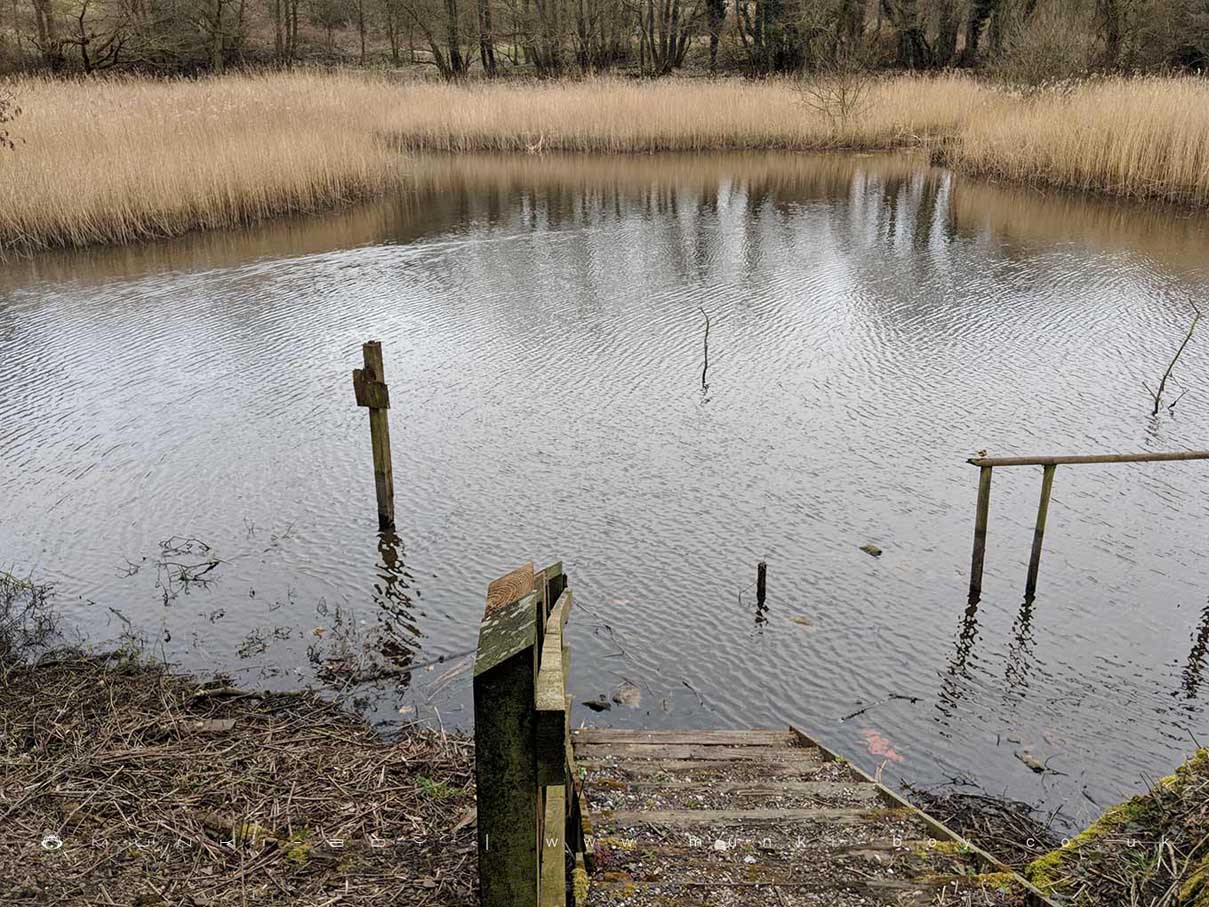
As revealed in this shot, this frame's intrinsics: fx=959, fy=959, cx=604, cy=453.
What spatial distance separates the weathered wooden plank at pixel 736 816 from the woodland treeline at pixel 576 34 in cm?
2430

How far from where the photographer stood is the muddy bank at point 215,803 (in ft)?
8.84

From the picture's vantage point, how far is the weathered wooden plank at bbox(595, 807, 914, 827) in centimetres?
305

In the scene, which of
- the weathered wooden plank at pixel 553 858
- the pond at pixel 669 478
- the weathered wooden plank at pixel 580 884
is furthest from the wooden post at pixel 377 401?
the weathered wooden plank at pixel 553 858

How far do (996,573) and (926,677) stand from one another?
118 centimetres

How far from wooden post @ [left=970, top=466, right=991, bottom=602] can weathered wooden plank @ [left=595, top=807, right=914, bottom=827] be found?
2.44m

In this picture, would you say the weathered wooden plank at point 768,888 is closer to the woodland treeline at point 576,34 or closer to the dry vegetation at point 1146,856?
the dry vegetation at point 1146,856

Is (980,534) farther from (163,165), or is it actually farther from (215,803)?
(163,165)

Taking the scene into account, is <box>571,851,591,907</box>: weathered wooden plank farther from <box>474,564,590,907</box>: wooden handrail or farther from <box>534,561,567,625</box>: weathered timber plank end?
<box>534,561,567,625</box>: weathered timber plank end

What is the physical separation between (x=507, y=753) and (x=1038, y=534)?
13.9 feet

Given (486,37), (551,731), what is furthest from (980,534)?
(486,37)

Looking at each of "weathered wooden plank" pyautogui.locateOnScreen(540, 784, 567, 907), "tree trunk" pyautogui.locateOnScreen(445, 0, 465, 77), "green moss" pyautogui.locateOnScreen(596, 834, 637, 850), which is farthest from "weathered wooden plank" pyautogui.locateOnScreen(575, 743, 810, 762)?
"tree trunk" pyautogui.locateOnScreen(445, 0, 465, 77)

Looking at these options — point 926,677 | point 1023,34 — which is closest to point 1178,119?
point 1023,34

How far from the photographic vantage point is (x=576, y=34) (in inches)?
1267

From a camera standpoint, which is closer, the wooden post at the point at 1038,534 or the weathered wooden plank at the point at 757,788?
the weathered wooden plank at the point at 757,788
